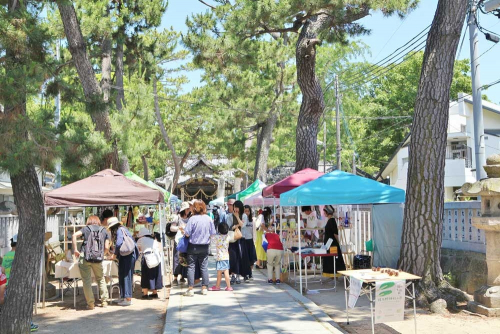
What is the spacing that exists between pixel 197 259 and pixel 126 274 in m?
1.41

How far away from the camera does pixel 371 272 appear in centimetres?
723

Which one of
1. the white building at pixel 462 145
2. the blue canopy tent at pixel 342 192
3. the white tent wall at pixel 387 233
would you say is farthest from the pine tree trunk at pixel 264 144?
the blue canopy tent at pixel 342 192

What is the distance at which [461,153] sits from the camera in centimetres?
3603

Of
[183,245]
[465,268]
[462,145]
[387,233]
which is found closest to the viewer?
[465,268]

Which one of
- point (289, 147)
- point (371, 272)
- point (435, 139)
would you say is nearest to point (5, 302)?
point (371, 272)

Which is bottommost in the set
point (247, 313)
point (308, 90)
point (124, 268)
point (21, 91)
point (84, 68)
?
point (247, 313)

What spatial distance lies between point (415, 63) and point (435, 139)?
111 feet

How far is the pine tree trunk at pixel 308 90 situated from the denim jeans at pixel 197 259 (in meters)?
6.27

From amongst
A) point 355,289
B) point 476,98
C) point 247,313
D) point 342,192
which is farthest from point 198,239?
point 476,98

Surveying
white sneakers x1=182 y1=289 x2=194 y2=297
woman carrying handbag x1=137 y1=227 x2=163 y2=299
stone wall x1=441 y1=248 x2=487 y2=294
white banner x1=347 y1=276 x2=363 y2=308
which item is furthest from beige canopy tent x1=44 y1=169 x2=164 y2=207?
stone wall x1=441 y1=248 x2=487 y2=294

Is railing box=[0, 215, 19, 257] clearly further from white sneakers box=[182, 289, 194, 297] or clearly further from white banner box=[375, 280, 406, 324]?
white banner box=[375, 280, 406, 324]

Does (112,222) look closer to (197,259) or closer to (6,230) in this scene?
(197,259)

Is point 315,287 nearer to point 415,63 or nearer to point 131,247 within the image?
point 131,247

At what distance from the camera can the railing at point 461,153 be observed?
34625mm
